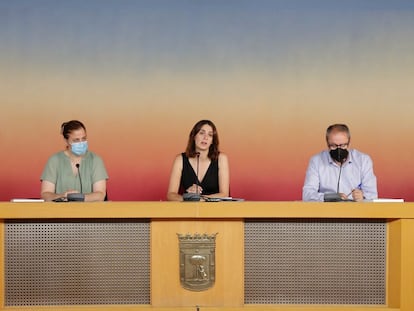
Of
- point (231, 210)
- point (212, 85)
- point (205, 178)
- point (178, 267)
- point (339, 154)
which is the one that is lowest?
point (178, 267)

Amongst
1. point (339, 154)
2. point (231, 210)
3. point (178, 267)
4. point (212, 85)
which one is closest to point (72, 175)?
point (178, 267)

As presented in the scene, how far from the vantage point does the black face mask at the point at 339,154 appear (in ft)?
15.1

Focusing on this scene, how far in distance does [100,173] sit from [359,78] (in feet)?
8.12

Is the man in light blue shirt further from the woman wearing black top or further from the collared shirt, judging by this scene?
the woman wearing black top

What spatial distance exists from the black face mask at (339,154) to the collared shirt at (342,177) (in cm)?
12

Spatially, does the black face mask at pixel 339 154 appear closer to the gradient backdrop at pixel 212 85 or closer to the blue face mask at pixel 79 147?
the blue face mask at pixel 79 147

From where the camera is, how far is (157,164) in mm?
6227

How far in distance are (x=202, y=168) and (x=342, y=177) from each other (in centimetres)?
88

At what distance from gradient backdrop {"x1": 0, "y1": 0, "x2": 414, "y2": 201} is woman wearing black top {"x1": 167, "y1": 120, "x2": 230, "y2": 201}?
123 centimetres

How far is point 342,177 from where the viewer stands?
476cm

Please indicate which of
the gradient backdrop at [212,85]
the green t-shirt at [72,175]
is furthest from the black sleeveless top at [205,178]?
the gradient backdrop at [212,85]

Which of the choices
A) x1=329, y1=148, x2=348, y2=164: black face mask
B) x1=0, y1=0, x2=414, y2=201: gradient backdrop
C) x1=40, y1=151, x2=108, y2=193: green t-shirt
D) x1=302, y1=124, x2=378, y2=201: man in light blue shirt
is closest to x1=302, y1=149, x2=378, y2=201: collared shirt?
x1=302, y1=124, x2=378, y2=201: man in light blue shirt

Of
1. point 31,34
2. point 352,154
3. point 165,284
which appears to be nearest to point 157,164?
point 31,34

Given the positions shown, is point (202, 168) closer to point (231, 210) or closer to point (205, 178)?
point (205, 178)
